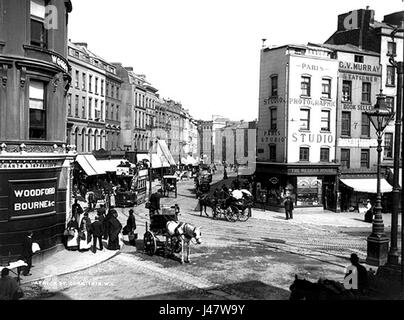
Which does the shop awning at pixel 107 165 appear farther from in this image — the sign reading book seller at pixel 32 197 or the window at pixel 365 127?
the sign reading book seller at pixel 32 197

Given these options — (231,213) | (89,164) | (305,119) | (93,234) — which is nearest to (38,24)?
(93,234)

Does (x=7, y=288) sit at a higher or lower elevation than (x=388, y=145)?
lower

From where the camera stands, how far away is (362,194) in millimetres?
35312

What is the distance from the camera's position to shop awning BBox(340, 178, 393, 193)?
1339 inches

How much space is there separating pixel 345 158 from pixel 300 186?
538 cm

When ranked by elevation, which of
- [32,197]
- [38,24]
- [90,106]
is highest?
[90,106]

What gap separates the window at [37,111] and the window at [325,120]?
24.7 meters

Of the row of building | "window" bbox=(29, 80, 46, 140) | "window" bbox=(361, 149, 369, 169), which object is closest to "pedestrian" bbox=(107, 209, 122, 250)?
"window" bbox=(29, 80, 46, 140)

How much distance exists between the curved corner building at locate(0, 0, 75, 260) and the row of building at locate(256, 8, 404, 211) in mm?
20917

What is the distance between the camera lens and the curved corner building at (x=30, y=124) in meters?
14.6

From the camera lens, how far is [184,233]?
15727mm

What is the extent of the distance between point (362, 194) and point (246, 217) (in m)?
12.4

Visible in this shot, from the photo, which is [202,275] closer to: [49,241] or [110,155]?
[49,241]

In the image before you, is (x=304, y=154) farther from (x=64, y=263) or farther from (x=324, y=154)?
(x=64, y=263)
